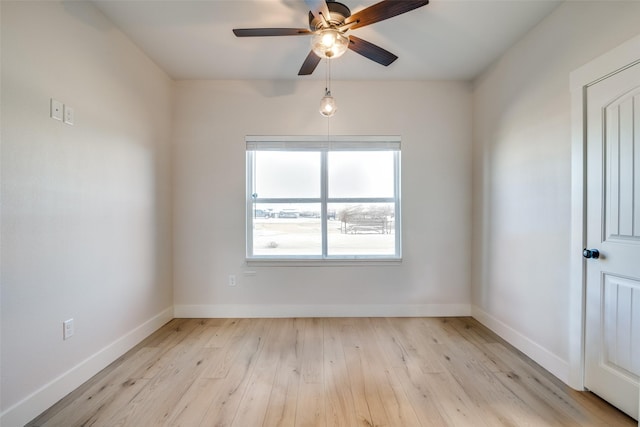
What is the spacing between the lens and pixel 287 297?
10.0ft

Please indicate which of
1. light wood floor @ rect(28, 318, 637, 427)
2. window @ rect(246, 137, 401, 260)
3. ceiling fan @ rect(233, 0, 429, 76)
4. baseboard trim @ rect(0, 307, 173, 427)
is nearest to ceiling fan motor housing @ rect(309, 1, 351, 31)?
ceiling fan @ rect(233, 0, 429, 76)

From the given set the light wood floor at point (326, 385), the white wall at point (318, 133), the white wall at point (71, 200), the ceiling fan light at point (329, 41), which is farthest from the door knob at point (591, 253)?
the white wall at point (71, 200)

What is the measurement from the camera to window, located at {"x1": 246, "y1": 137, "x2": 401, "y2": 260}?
3.11m

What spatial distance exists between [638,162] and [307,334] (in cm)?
267

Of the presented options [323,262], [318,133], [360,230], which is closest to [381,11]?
[318,133]

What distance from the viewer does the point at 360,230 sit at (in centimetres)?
314

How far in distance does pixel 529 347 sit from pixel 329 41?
111 inches

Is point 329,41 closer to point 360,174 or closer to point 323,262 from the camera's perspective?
point 360,174

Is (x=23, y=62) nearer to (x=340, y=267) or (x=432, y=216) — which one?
(x=340, y=267)

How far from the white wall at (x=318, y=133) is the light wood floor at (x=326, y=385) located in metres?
0.44

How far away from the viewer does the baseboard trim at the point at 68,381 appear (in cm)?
148

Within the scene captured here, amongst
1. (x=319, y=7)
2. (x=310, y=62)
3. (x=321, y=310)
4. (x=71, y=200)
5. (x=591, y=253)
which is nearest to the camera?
(x=319, y=7)

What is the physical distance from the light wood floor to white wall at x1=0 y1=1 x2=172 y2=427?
29 cm

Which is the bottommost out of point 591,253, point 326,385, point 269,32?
point 326,385
